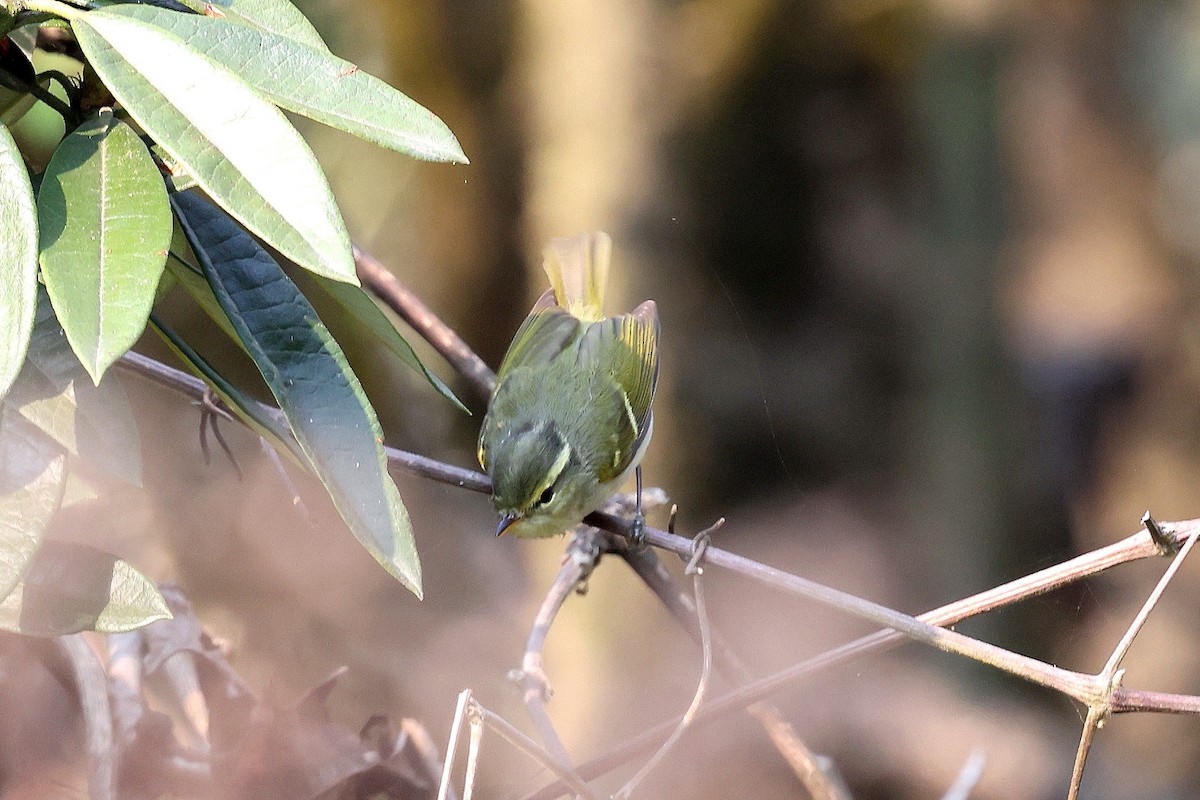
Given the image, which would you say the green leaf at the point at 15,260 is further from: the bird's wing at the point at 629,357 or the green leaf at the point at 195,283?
the bird's wing at the point at 629,357

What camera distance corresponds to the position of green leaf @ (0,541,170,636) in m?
0.76

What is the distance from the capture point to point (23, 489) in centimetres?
71

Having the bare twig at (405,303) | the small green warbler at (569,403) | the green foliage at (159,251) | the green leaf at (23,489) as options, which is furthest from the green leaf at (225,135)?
the small green warbler at (569,403)

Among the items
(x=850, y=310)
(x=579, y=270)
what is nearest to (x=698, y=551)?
(x=579, y=270)

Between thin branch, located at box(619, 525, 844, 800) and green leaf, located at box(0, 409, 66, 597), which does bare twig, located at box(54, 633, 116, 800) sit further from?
thin branch, located at box(619, 525, 844, 800)

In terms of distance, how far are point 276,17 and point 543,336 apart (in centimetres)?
106

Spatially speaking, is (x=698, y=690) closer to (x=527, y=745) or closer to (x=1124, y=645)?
(x=527, y=745)

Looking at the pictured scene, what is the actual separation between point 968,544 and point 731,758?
1363 mm

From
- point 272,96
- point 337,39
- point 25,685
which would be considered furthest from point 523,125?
point 272,96

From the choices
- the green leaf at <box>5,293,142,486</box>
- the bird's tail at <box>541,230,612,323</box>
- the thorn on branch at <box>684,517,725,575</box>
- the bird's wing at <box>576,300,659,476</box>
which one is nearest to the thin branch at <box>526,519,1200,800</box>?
the thorn on branch at <box>684,517,725,575</box>

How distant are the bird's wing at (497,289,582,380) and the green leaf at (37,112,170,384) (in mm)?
1136

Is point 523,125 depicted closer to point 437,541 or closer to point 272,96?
point 437,541

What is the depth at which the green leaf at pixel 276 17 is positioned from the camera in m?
0.78

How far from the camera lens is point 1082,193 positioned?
2936 millimetres
